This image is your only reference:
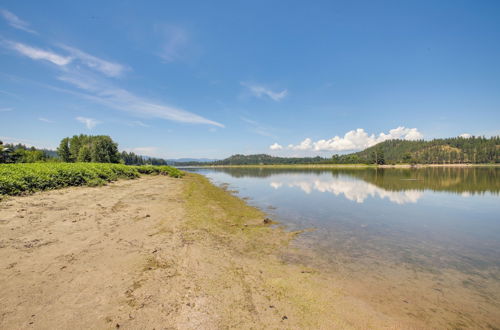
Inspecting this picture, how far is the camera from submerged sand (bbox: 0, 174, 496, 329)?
4.37m

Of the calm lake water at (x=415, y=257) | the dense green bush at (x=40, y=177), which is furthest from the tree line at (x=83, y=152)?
the calm lake water at (x=415, y=257)

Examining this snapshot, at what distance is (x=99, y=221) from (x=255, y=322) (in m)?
9.98

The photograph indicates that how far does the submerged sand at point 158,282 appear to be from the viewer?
14.3 feet

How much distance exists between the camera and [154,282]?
18.7 ft

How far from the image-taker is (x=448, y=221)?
1474 centimetres

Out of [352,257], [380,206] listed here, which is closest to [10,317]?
[352,257]

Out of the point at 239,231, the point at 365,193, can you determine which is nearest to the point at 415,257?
the point at 239,231

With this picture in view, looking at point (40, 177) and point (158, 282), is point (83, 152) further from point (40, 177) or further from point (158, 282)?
point (158, 282)

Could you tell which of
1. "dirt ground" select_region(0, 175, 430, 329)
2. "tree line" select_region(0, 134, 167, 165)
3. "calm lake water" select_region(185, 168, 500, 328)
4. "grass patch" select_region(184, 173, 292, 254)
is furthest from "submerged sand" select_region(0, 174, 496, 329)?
"tree line" select_region(0, 134, 167, 165)

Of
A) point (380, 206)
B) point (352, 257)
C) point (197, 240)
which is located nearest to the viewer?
point (352, 257)

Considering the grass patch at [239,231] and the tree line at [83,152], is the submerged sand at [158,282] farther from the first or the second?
the tree line at [83,152]

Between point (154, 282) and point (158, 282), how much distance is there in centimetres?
10

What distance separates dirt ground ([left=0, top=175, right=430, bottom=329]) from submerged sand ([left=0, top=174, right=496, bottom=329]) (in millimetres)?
23

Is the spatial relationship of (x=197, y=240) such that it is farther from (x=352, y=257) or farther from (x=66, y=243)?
(x=352, y=257)
